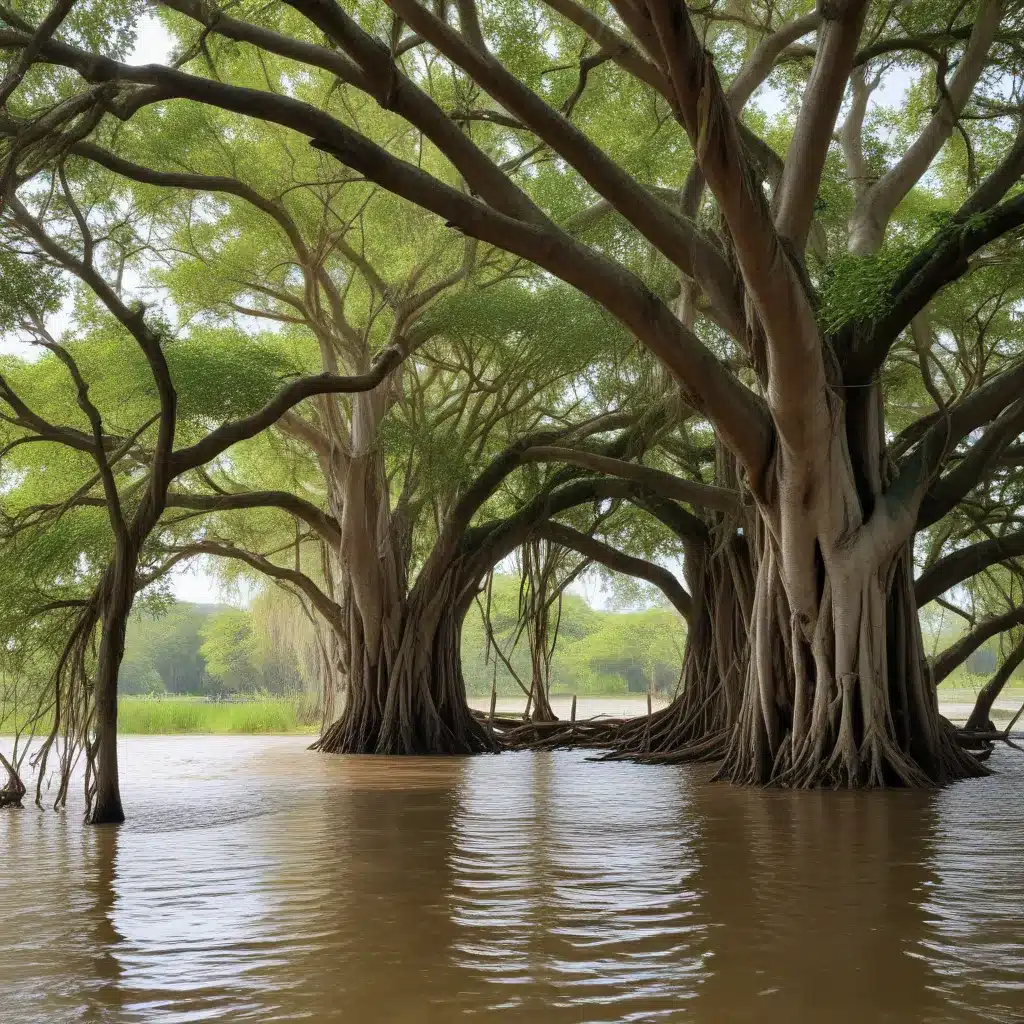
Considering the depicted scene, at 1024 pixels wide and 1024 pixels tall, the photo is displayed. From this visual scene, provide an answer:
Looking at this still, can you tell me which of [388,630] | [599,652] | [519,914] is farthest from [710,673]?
[599,652]

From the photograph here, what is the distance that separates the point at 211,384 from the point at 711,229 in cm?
454

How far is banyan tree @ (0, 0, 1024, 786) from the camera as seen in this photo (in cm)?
507

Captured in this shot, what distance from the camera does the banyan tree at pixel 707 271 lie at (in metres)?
5.07

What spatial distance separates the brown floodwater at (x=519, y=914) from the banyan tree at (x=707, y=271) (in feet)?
5.88

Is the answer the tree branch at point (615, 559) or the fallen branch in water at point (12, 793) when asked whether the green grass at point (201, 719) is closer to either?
the tree branch at point (615, 559)

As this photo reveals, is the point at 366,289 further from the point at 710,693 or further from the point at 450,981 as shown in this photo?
the point at 450,981

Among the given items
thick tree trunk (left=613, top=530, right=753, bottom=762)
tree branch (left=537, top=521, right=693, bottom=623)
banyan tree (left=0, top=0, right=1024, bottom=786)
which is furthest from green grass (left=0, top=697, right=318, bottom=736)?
thick tree trunk (left=613, top=530, right=753, bottom=762)

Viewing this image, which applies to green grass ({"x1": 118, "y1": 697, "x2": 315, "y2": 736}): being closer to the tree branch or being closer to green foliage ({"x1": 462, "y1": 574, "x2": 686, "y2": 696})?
the tree branch

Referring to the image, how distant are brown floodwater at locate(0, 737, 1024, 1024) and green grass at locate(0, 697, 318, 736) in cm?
1198

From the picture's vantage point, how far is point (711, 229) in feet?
22.3

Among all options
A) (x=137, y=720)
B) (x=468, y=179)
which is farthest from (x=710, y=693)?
(x=137, y=720)

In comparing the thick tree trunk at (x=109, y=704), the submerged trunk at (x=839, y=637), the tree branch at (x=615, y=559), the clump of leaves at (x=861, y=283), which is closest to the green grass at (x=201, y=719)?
the tree branch at (x=615, y=559)

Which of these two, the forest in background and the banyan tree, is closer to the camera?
the banyan tree

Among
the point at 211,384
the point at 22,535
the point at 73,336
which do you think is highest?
the point at 73,336
